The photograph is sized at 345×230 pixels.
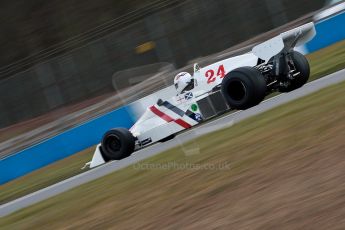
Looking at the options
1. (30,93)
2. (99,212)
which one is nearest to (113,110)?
(30,93)

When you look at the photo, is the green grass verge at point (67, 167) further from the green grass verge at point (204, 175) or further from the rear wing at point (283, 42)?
the green grass verge at point (204, 175)

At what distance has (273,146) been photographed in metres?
6.84

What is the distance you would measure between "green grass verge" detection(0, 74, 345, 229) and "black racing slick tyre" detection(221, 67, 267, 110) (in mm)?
308

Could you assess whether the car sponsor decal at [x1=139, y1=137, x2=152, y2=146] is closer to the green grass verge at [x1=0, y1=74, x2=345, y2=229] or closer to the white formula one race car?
the white formula one race car

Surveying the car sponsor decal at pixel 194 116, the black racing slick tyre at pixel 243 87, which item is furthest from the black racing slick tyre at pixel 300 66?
the car sponsor decal at pixel 194 116

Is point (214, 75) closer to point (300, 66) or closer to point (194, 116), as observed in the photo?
point (194, 116)

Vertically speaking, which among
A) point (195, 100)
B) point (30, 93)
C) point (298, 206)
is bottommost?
point (298, 206)

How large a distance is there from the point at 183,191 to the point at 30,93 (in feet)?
47.3

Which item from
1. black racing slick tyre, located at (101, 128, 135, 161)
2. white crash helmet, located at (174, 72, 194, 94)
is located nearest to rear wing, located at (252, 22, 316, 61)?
white crash helmet, located at (174, 72, 194, 94)

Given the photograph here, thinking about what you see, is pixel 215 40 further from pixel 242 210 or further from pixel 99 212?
pixel 242 210

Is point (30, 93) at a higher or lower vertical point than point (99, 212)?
higher

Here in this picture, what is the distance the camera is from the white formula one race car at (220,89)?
930 centimetres

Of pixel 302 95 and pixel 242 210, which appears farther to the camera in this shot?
pixel 302 95

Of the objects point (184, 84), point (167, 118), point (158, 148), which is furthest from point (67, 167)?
point (184, 84)
